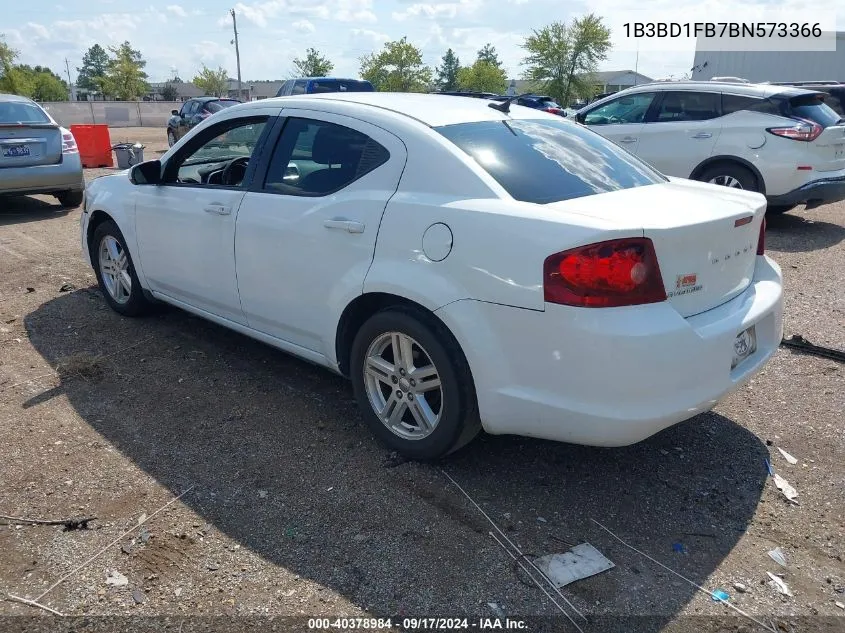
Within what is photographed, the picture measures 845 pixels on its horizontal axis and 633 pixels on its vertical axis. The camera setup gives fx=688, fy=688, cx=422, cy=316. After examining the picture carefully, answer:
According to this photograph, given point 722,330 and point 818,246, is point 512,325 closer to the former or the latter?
point 722,330

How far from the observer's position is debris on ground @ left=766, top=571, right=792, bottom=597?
258 cm

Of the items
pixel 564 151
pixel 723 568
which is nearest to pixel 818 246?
pixel 564 151

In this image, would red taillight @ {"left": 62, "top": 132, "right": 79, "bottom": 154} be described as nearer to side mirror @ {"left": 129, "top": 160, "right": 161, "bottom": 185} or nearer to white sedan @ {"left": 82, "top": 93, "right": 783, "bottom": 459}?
side mirror @ {"left": 129, "top": 160, "right": 161, "bottom": 185}

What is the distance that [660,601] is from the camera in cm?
252

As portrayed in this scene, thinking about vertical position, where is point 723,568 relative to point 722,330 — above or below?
below

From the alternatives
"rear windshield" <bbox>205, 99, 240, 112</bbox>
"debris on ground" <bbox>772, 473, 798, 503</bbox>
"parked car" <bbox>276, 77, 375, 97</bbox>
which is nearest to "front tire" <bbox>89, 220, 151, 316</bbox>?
"debris on ground" <bbox>772, 473, 798, 503</bbox>

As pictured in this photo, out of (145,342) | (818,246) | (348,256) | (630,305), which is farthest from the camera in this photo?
(818,246)

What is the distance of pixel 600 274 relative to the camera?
266cm

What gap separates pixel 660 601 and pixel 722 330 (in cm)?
112

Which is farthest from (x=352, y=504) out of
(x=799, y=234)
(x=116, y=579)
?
(x=799, y=234)

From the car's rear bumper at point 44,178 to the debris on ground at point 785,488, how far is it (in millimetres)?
9581

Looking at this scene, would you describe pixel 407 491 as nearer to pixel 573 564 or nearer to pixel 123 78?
pixel 573 564

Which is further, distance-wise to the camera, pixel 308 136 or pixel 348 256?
pixel 308 136

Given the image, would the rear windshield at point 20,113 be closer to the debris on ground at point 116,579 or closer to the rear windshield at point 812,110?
the debris on ground at point 116,579
